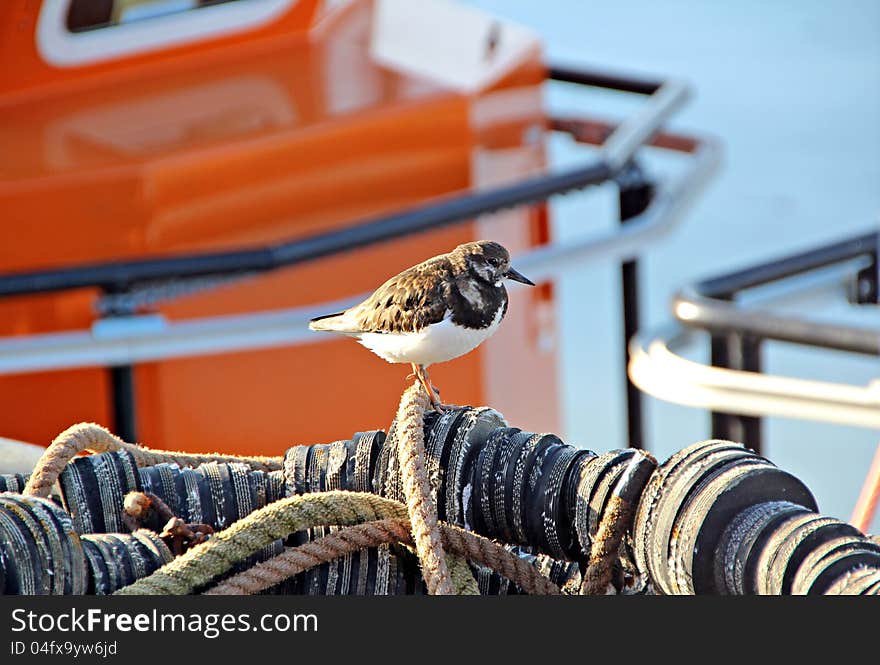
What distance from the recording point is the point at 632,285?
1.76 metres

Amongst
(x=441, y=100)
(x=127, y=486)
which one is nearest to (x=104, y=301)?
(x=441, y=100)

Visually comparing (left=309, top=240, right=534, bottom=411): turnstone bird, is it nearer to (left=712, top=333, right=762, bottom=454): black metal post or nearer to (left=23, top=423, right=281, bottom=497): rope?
(left=23, top=423, right=281, bottom=497): rope

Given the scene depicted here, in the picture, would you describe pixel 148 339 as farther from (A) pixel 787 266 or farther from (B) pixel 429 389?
(B) pixel 429 389

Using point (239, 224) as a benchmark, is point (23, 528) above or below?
above

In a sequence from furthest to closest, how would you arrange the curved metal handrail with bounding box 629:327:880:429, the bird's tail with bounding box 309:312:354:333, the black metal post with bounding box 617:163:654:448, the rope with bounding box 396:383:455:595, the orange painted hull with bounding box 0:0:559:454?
the black metal post with bounding box 617:163:654:448 < the orange painted hull with bounding box 0:0:559:454 < the curved metal handrail with bounding box 629:327:880:429 < the bird's tail with bounding box 309:312:354:333 < the rope with bounding box 396:383:455:595

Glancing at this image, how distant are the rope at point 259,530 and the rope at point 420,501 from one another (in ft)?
0.06

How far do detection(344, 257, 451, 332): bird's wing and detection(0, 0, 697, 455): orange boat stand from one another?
2.06 ft

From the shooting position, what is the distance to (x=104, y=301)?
4.35ft

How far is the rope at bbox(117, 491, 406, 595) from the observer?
0.49 m

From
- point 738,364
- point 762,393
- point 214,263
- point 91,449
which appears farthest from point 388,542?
point 214,263

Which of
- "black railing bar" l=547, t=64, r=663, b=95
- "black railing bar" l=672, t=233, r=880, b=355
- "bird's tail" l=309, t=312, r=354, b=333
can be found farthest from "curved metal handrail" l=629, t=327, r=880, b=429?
"black railing bar" l=547, t=64, r=663, b=95

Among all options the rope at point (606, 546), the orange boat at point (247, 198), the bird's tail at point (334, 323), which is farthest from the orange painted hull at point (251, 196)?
the rope at point (606, 546)

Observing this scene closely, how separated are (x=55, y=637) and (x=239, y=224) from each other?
1.13 meters

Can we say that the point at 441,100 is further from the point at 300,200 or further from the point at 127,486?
the point at 127,486
